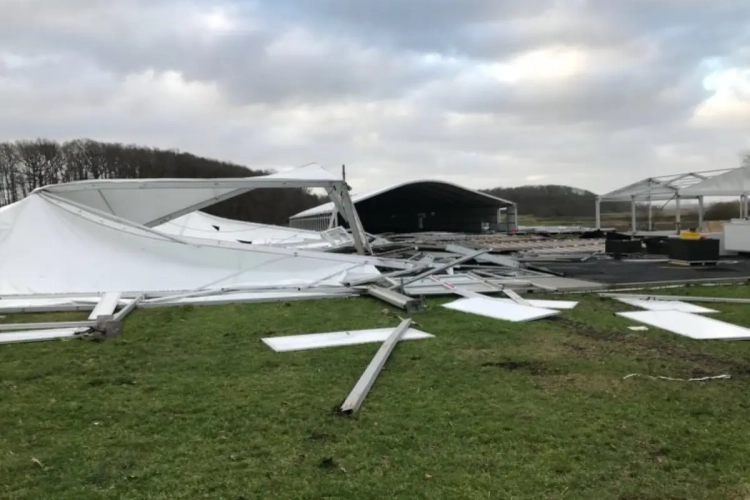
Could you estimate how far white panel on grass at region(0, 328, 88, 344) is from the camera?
597 centimetres

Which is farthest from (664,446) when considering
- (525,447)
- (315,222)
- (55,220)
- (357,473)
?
(315,222)

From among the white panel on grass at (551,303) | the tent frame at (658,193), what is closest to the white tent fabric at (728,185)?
the tent frame at (658,193)

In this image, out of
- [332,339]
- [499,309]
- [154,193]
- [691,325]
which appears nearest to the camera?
[332,339]

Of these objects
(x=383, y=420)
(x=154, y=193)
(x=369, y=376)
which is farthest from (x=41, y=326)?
(x=154, y=193)

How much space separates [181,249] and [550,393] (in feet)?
27.0

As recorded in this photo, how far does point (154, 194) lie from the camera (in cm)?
1291

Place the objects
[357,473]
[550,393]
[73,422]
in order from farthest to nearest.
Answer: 1. [550,393]
2. [73,422]
3. [357,473]

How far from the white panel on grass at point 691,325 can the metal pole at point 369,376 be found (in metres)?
3.13

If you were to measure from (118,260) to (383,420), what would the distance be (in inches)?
315

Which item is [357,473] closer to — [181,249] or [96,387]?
[96,387]

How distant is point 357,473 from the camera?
2.89 m

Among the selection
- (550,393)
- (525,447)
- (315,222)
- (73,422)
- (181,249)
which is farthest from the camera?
(315,222)

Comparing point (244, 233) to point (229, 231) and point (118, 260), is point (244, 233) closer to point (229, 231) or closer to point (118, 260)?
point (229, 231)

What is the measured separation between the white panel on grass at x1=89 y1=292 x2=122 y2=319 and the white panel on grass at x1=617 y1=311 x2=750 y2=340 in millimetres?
6799
